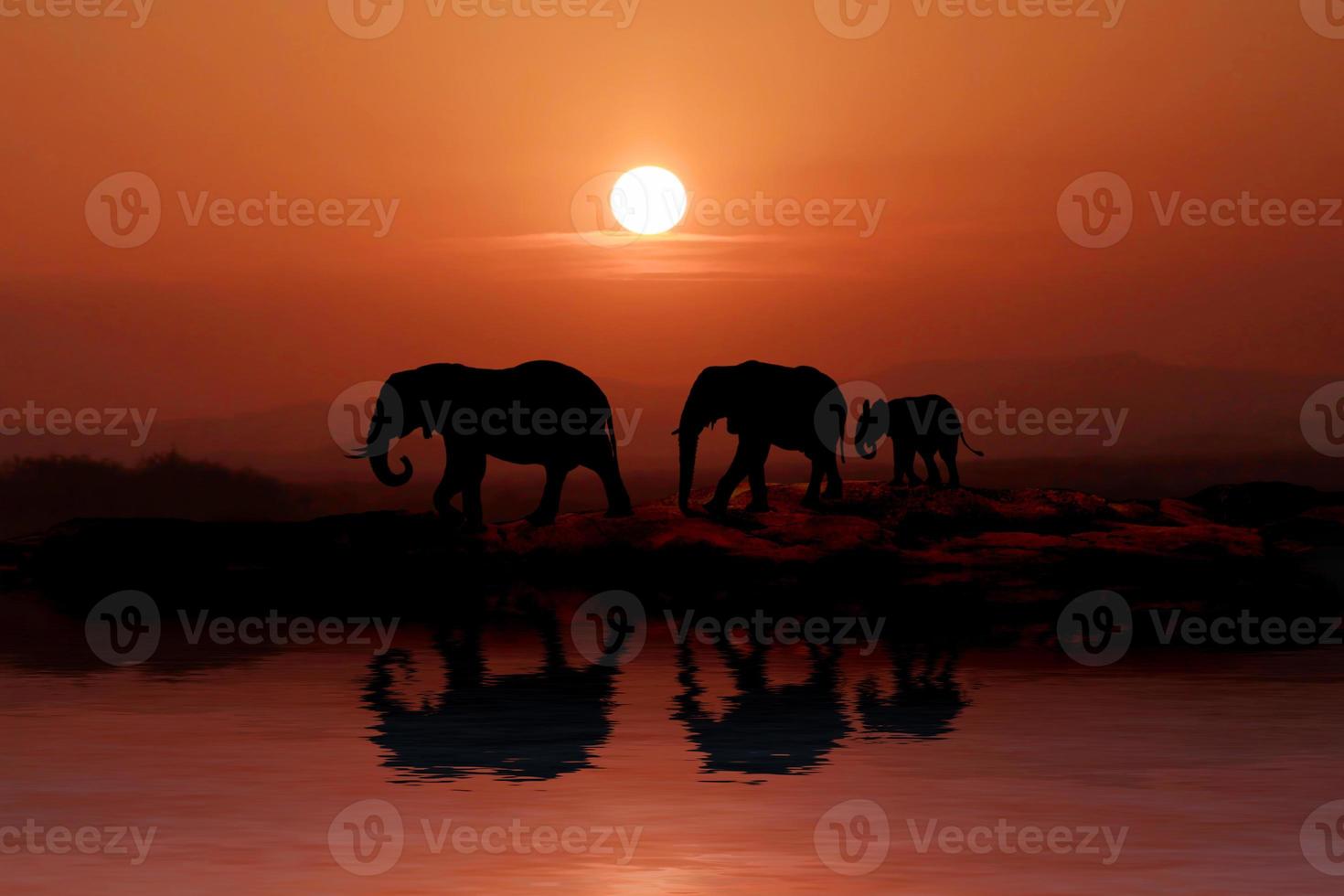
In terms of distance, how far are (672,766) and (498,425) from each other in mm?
15179

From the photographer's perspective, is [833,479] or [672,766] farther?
[833,479]

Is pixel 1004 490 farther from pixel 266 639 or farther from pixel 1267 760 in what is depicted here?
pixel 1267 760

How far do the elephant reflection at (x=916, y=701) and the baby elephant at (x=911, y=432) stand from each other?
8.41 metres

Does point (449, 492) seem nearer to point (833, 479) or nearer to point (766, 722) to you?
point (833, 479)

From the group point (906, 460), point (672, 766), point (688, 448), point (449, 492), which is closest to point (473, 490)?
point (449, 492)

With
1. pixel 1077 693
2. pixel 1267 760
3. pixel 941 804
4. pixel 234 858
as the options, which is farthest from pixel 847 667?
pixel 234 858

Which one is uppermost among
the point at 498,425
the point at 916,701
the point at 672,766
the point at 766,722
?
the point at 498,425

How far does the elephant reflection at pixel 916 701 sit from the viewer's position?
1869 centimetres

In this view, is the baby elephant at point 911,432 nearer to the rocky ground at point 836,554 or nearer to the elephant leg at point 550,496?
the rocky ground at point 836,554

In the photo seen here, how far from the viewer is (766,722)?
19047 millimetres

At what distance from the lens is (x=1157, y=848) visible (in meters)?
13.2

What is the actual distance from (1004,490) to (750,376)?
4732 mm

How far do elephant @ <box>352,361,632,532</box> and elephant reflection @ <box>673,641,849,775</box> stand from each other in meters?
7.36

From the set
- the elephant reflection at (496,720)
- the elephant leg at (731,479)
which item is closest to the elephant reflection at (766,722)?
the elephant reflection at (496,720)
